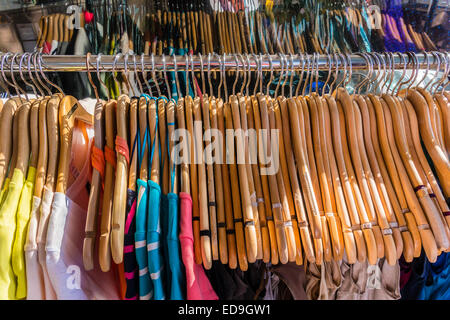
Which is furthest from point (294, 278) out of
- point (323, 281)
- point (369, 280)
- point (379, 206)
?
point (379, 206)

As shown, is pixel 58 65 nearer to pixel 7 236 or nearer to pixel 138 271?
pixel 7 236

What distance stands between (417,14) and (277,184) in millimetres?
1302

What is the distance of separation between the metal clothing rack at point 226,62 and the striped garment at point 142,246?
289 millimetres

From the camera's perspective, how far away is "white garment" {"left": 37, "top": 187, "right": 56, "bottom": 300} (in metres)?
0.48

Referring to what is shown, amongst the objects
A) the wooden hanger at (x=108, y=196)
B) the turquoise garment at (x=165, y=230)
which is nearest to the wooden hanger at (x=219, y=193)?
the turquoise garment at (x=165, y=230)

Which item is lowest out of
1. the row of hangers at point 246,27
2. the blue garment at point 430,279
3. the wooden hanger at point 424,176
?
the blue garment at point 430,279

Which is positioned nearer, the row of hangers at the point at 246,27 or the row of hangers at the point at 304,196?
the row of hangers at the point at 304,196

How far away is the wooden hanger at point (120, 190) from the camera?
479mm

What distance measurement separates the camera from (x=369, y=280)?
25.6 inches

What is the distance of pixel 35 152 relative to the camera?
543mm

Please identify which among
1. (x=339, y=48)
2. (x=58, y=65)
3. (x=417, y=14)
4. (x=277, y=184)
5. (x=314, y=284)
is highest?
(x=417, y=14)

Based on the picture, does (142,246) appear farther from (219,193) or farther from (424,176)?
(424,176)

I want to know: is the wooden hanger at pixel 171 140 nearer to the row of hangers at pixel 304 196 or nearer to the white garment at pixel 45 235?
the row of hangers at pixel 304 196

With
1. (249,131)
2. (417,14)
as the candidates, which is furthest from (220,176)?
(417,14)
